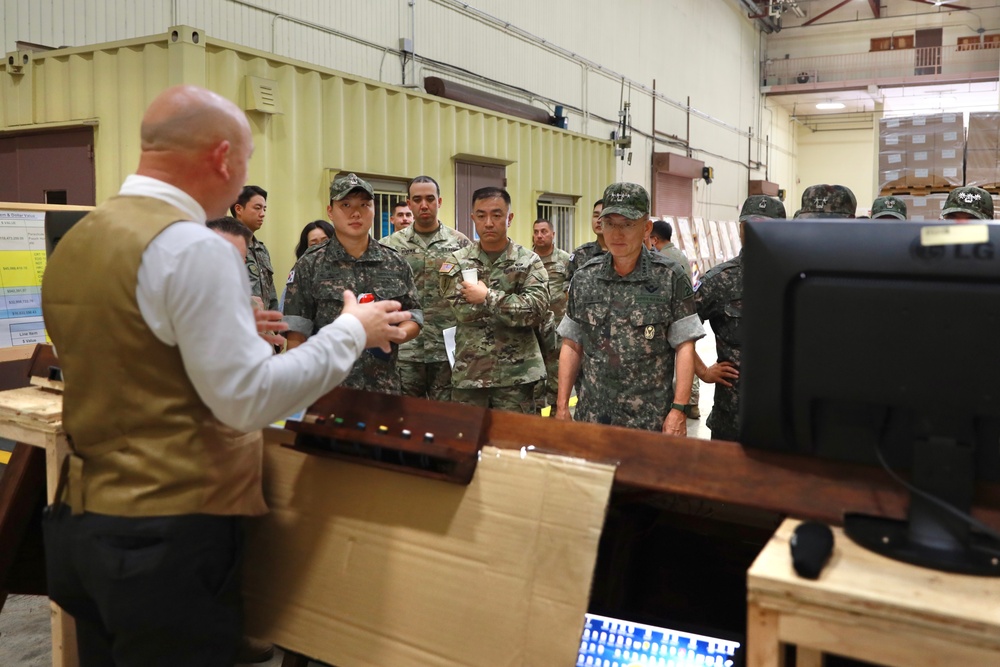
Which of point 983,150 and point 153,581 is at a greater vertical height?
point 983,150

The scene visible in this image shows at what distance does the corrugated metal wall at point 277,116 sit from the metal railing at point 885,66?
45.7 ft

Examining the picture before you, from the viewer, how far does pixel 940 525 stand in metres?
1.13

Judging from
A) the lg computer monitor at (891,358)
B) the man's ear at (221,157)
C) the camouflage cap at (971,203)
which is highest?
the camouflage cap at (971,203)

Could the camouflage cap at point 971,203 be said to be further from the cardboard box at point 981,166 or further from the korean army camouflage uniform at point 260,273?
the korean army camouflage uniform at point 260,273

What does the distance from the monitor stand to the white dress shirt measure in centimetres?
92

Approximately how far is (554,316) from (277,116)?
2.11 meters

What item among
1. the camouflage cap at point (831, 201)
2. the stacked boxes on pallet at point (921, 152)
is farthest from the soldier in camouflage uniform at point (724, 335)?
the stacked boxes on pallet at point (921, 152)

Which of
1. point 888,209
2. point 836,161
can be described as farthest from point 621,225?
point 836,161

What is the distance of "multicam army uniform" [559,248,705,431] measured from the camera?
8.92 feet

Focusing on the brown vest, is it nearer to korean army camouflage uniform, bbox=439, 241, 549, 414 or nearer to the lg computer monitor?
the lg computer monitor

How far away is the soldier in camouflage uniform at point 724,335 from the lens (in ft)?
9.47

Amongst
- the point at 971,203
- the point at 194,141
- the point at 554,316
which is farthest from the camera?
the point at 554,316

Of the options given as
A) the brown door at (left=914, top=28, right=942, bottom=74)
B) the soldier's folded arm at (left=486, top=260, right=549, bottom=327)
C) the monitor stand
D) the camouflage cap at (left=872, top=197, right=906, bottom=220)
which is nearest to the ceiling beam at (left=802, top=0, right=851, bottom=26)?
the brown door at (left=914, top=28, right=942, bottom=74)

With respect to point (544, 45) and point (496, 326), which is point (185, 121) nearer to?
point (496, 326)
